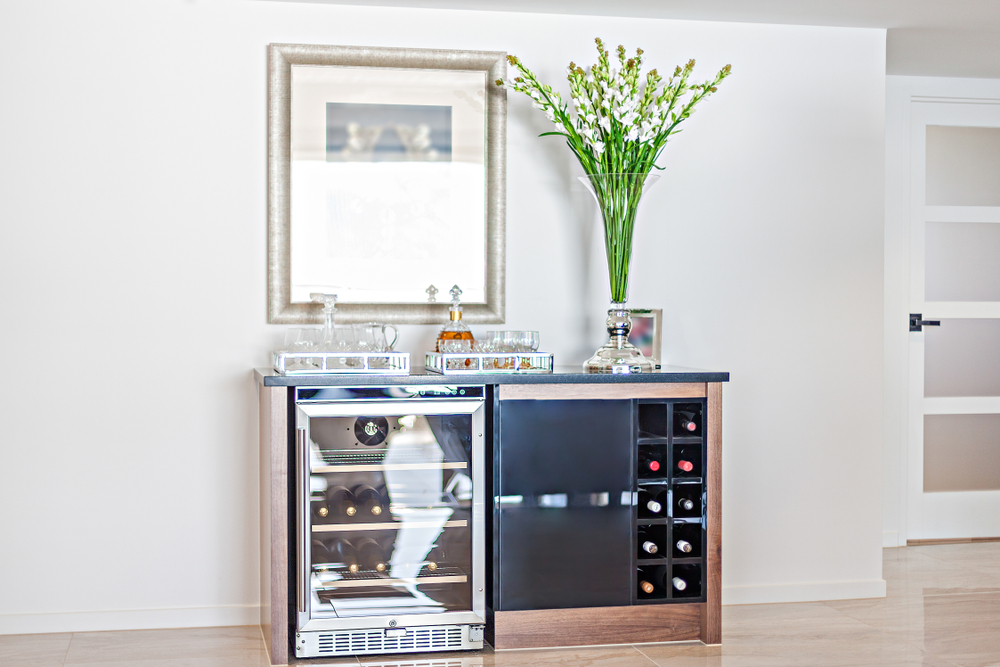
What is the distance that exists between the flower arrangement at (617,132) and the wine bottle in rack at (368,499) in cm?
111

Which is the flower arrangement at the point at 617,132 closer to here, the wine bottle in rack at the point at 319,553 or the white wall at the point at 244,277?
the white wall at the point at 244,277

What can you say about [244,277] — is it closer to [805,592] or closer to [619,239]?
[619,239]

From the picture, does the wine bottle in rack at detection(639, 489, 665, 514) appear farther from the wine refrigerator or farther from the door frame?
the door frame

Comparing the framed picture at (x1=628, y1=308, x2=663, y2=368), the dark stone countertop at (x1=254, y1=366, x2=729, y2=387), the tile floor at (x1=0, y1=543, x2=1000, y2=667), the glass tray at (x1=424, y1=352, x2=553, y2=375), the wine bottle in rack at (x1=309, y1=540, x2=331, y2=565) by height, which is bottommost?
the tile floor at (x1=0, y1=543, x2=1000, y2=667)

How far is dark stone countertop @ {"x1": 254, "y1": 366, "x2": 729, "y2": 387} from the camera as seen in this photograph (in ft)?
9.65

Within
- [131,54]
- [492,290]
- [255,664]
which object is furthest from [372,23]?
[255,664]

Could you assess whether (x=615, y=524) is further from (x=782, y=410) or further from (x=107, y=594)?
(x=107, y=594)

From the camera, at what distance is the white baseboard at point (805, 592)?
3.77 metres

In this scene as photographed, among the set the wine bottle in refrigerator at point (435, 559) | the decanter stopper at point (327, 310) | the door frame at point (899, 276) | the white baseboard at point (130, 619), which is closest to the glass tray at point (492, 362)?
the decanter stopper at point (327, 310)

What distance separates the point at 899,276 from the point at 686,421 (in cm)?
204

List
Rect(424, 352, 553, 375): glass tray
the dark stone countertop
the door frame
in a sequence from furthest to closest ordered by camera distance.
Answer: the door frame
Rect(424, 352, 553, 375): glass tray
the dark stone countertop

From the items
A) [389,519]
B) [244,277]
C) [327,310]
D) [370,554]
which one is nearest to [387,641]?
[370,554]

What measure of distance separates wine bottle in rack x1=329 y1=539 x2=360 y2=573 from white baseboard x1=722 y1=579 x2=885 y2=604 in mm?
1579

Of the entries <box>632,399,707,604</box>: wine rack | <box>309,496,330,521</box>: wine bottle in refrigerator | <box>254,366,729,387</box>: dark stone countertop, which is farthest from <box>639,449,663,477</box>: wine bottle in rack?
<box>309,496,330,521</box>: wine bottle in refrigerator
